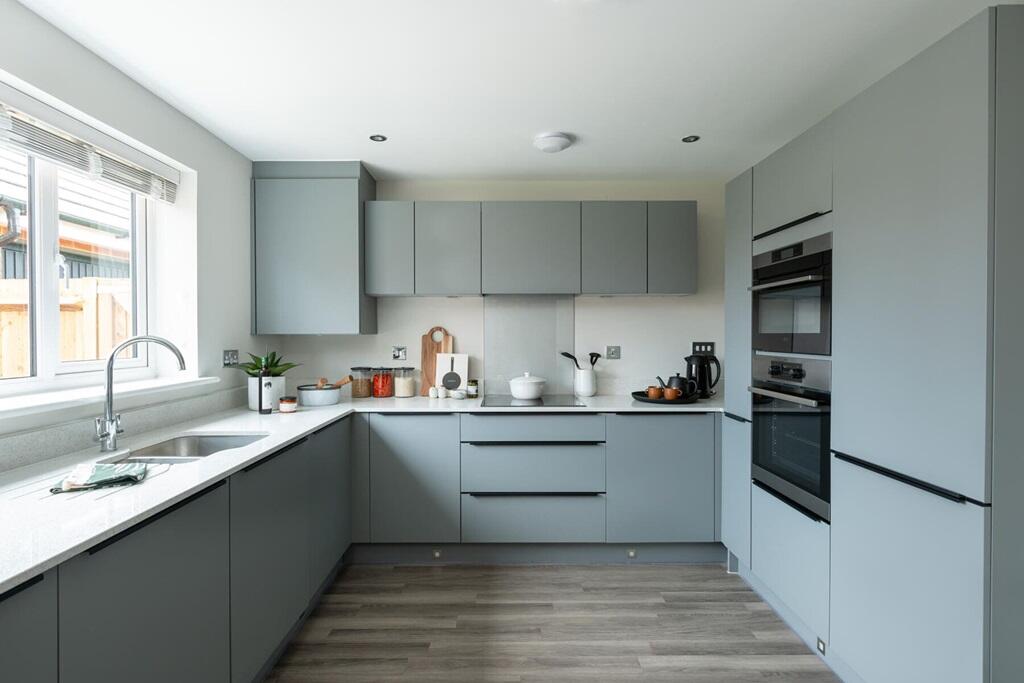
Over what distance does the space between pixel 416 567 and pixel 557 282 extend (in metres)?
1.87

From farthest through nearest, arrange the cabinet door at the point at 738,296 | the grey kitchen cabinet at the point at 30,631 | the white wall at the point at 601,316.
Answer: the white wall at the point at 601,316, the cabinet door at the point at 738,296, the grey kitchen cabinet at the point at 30,631

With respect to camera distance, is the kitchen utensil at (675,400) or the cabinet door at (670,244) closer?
the kitchen utensil at (675,400)

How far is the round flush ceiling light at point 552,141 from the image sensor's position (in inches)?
104

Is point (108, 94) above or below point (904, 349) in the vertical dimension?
above

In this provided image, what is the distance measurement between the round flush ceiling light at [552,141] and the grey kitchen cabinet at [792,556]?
1997 millimetres

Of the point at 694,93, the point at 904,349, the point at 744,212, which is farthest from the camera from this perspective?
Result: the point at 744,212

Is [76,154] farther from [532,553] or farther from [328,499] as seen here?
[532,553]

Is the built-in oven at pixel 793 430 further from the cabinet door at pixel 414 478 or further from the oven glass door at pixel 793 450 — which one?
the cabinet door at pixel 414 478

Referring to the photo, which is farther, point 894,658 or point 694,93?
point 694,93

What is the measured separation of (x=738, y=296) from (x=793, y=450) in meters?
0.84

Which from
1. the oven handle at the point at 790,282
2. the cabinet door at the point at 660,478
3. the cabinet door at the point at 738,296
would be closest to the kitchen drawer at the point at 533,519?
the cabinet door at the point at 660,478

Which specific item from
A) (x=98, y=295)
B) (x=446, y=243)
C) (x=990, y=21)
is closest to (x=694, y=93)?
(x=990, y=21)

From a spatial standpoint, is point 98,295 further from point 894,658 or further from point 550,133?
point 894,658

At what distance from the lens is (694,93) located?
223 cm
